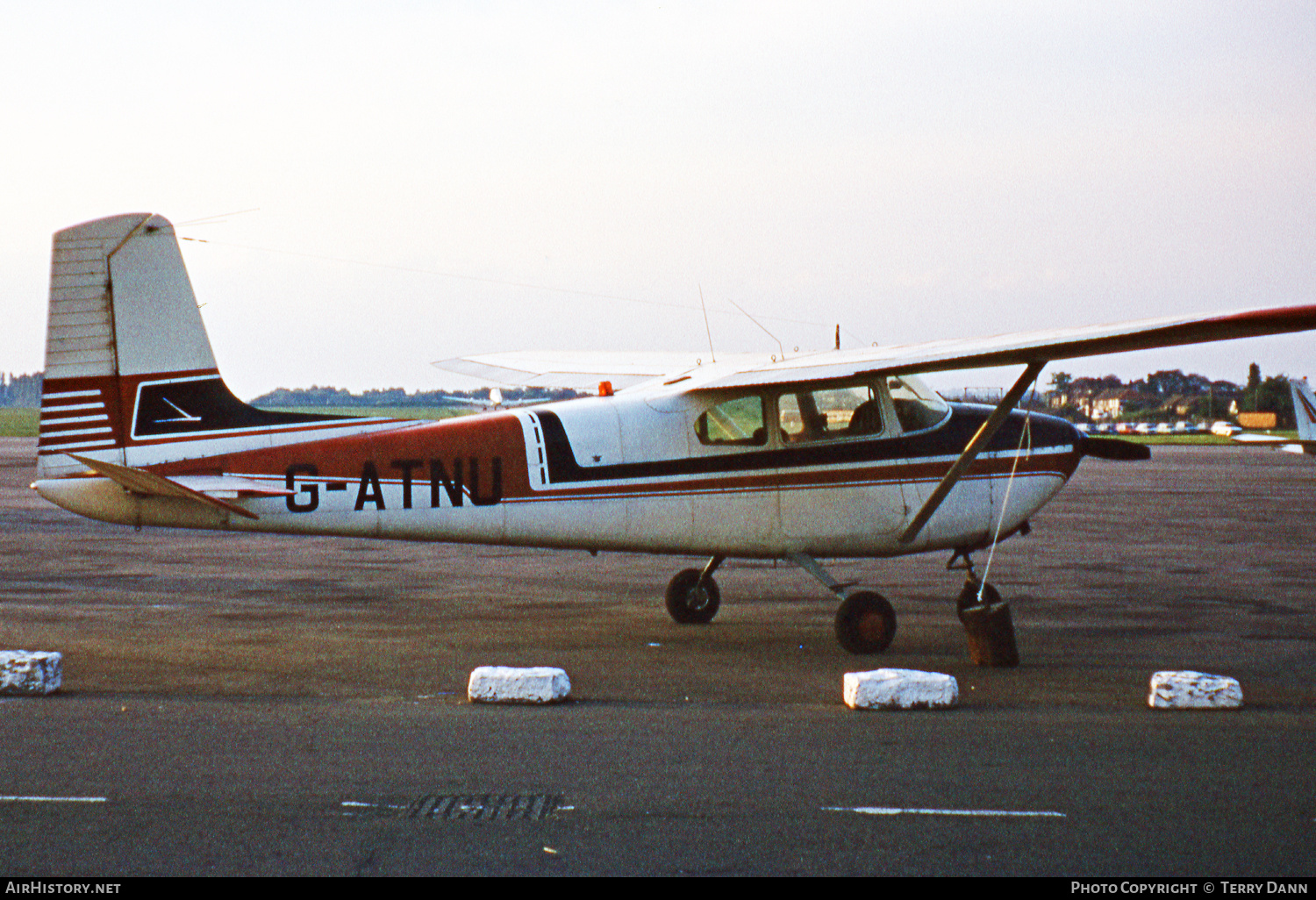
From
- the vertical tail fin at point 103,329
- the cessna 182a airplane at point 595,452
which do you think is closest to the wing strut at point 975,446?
the cessna 182a airplane at point 595,452

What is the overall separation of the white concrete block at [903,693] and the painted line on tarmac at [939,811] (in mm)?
2192

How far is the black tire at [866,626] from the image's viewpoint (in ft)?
32.4

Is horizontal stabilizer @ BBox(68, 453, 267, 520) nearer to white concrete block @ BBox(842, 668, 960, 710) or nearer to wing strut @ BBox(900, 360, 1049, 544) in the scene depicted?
white concrete block @ BBox(842, 668, 960, 710)

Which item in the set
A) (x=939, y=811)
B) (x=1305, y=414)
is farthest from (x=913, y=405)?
(x=1305, y=414)

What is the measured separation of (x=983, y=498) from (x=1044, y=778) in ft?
16.3

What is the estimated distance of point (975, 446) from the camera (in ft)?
31.9

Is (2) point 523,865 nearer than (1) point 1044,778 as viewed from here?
Yes

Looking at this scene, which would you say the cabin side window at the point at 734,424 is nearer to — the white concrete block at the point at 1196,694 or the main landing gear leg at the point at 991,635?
the main landing gear leg at the point at 991,635

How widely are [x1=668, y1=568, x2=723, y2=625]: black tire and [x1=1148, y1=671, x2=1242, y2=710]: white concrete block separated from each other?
4.73 meters

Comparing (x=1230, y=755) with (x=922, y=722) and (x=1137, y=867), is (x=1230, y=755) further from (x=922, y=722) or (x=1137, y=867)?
(x=1137, y=867)

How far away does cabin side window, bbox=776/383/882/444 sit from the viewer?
10.4 m

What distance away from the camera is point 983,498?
34.8 feet

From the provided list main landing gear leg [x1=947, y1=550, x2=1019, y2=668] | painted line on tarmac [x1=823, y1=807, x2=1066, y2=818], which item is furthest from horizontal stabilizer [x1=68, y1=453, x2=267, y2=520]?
painted line on tarmac [x1=823, y1=807, x2=1066, y2=818]
